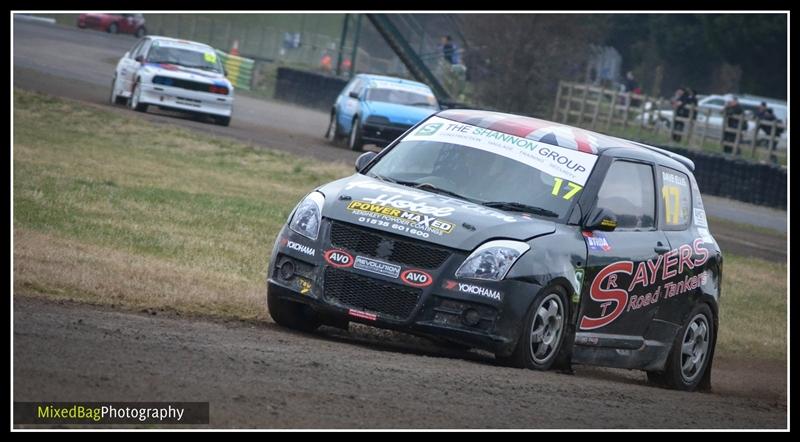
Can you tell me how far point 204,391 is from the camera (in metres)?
5.68

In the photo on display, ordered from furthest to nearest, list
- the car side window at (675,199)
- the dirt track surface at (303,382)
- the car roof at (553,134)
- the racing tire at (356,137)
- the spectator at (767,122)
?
the spectator at (767,122) → the racing tire at (356,137) → the car side window at (675,199) → the car roof at (553,134) → the dirt track surface at (303,382)

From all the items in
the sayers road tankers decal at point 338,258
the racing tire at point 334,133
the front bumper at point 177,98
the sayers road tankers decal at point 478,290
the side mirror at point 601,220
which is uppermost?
the side mirror at point 601,220

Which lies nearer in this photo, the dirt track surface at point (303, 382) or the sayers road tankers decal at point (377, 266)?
the dirt track surface at point (303, 382)

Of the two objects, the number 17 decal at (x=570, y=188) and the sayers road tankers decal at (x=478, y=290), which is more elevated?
the number 17 decal at (x=570, y=188)

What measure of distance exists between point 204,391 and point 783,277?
1369 centimetres

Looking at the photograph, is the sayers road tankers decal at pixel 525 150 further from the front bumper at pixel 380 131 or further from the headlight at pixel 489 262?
the front bumper at pixel 380 131

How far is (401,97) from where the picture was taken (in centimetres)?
2770

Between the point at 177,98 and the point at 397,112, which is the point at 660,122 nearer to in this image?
the point at 397,112

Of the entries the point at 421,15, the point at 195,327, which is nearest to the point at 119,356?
the point at 195,327

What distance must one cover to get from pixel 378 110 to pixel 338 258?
19012 millimetres

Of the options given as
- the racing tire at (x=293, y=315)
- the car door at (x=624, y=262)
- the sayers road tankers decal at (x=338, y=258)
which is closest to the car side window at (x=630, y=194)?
the car door at (x=624, y=262)

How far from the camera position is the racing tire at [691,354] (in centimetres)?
939

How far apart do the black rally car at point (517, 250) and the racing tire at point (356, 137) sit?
1742 centimetres
